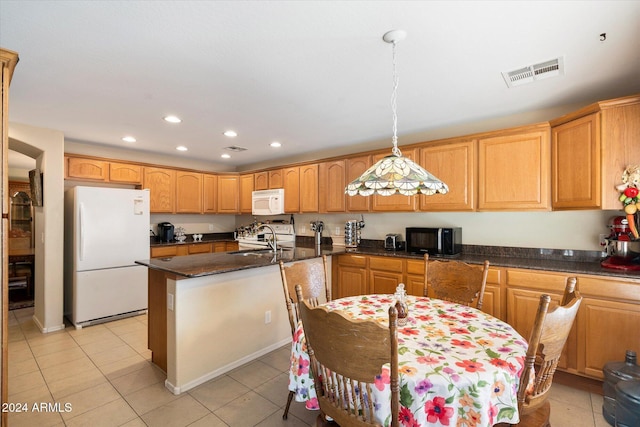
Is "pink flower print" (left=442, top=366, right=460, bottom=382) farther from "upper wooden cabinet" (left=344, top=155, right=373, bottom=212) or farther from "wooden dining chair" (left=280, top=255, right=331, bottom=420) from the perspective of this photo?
"upper wooden cabinet" (left=344, top=155, right=373, bottom=212)

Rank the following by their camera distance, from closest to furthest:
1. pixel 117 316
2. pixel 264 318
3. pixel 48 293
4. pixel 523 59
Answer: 1. pixel 523 59
2. pixel 264 318
3. pixel 48 293
4. pixel 117 316

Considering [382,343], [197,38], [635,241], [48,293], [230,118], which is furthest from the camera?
[48,293]

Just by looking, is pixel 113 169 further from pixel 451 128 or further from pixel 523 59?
pixel 523 59

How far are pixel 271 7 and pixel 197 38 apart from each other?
543 millimetres

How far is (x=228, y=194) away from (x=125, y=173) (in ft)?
5.58

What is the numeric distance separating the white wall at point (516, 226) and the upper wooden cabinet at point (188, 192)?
3.10 metres

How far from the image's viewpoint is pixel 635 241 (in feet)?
8.38

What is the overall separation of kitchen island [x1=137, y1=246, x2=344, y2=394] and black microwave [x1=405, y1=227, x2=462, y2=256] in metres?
1.39

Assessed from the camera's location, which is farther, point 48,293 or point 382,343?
point 48,293

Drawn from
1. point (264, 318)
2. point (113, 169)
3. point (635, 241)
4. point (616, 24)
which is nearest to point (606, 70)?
point (616, 24)

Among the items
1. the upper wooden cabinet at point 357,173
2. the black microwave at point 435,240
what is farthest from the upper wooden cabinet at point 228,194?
the black microwave at point 435,240

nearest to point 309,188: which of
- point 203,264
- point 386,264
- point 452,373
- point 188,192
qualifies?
point 386,264

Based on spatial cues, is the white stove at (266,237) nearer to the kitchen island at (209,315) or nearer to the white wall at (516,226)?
the white wall at (516,226)

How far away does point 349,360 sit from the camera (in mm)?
1106
